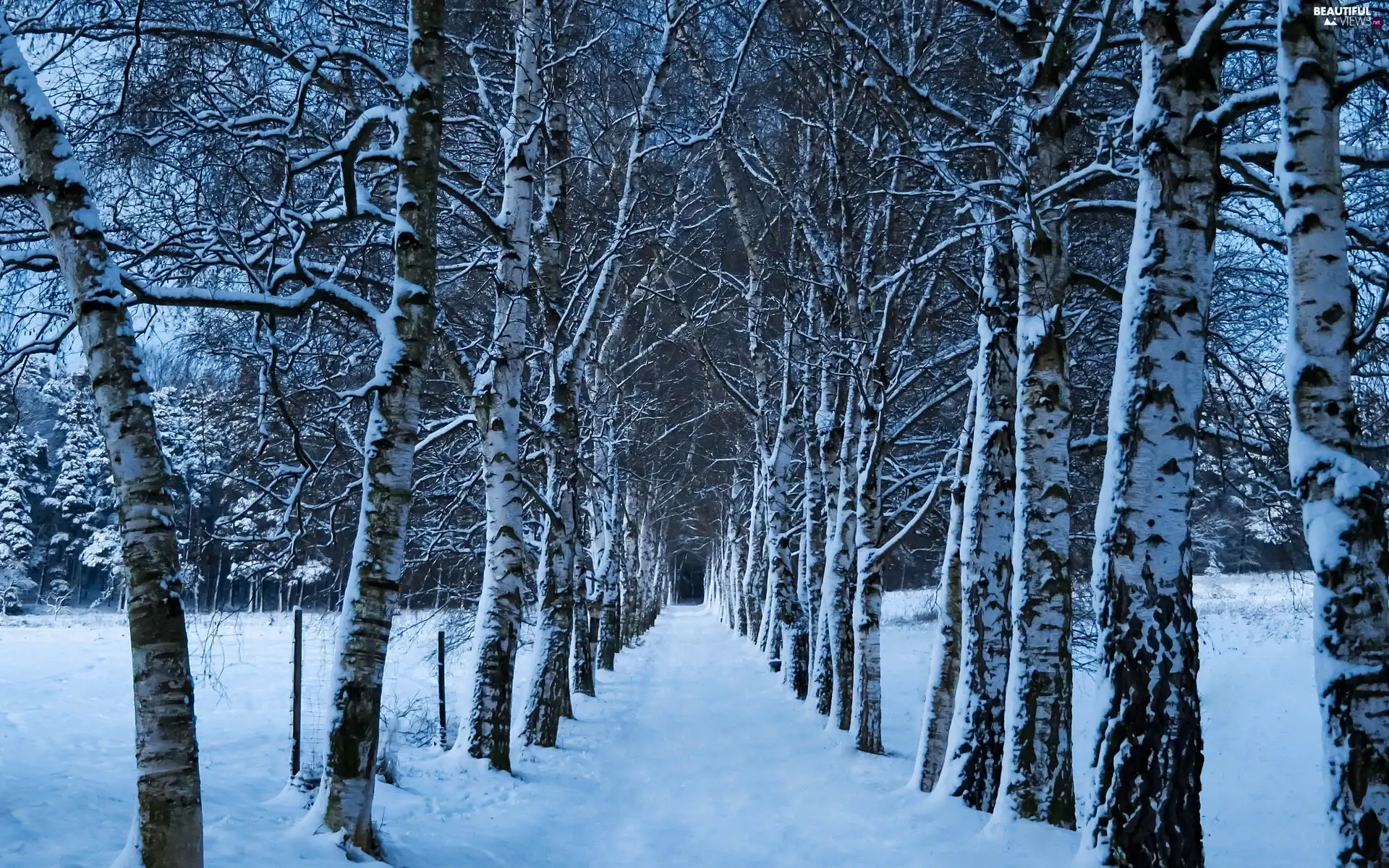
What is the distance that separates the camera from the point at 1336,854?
4.13 m

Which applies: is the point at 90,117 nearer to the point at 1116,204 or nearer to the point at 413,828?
the point at 413,828

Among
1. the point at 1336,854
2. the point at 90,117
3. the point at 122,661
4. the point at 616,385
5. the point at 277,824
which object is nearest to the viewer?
the point at 1336,854

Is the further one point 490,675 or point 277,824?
point 490,675

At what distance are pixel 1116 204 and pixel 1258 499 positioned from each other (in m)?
3.75

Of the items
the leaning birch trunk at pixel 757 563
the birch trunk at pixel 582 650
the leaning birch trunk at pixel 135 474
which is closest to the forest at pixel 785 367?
the leaning birch trunk at pixel 135 474

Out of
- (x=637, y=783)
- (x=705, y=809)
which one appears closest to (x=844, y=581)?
(x=637, y=783)

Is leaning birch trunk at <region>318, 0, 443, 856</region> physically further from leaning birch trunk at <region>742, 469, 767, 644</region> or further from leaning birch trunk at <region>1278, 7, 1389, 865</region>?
leaning birch trunk at <region>742, 469, 767, 644</region>

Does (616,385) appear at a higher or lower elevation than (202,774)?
higher

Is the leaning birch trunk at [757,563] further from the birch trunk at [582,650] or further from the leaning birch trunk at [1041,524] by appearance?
the leaning birch trunk at [1041,524]

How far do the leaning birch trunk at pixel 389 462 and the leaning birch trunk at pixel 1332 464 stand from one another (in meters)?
4.72

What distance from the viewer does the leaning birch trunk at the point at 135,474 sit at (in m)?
4.07

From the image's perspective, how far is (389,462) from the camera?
5.88 m

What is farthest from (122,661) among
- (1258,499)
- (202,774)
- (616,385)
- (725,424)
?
(1258,499)

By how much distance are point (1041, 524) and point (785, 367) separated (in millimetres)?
8982
